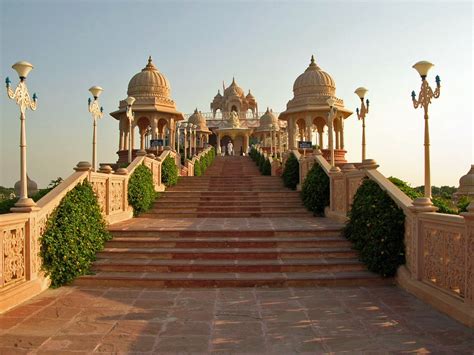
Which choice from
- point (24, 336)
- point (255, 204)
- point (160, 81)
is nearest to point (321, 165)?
point (255, 204)

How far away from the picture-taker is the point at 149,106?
30547mm

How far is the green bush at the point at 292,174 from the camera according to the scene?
16.3m

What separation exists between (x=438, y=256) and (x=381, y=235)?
133 cm

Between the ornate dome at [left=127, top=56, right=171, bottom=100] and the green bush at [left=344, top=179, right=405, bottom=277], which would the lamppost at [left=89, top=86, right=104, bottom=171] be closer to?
the green bush at [left=344, top=179, right=405, bottom=277]

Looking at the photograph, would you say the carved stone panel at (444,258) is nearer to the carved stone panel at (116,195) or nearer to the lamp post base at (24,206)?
the lamp post base at (24,206)

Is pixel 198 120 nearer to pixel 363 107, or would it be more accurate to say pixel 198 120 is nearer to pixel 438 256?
pixel 363 107

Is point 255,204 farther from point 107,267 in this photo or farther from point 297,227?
point 107,267

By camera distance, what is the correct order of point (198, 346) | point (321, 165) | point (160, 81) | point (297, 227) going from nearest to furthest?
point (198, 346)
point (297, 227)
point (321, 165)
point (160, 81)

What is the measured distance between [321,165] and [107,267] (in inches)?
292

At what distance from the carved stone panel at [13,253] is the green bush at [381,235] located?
5673mm

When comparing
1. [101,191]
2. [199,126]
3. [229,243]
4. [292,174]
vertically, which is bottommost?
[229,243]

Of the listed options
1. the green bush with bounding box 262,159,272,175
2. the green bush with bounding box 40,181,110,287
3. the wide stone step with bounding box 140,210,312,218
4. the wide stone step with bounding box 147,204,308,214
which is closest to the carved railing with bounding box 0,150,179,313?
the green bush with bounding box 40,181,110,287

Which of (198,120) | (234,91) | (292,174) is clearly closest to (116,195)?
(292,174)

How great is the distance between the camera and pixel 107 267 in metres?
7.75
